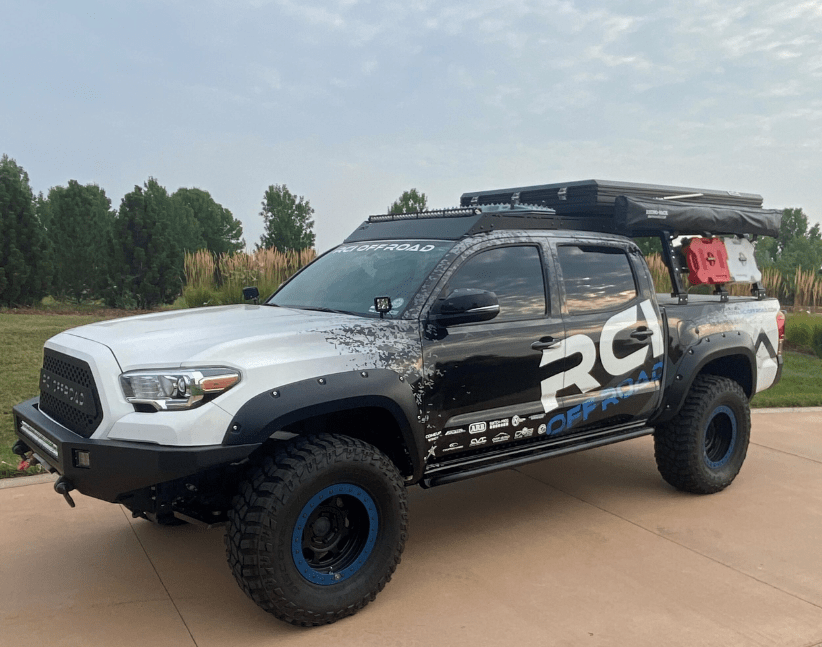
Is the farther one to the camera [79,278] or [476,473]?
[79,278]

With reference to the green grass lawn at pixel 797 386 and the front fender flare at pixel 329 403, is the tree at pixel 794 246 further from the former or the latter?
the front fender flare at pixel 329 403

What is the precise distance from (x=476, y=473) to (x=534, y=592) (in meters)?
0.69

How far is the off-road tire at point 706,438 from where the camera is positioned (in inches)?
213

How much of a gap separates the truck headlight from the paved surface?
113 centimetres

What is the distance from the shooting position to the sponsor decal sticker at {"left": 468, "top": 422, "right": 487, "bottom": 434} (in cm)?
413

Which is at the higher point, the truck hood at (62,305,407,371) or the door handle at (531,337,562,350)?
the truck hood at (62,305,407,371)

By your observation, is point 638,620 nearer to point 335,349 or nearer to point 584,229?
point 335,349

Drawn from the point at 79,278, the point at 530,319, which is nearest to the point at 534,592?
the point at 530,319

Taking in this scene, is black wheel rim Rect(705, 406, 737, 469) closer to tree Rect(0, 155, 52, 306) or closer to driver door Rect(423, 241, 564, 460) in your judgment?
driver door Rect(423, 241, 564, 460)

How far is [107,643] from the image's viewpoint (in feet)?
11.3

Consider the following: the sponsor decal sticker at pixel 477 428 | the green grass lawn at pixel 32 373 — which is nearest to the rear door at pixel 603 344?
the sponsor decal sticker at pixel 477 428

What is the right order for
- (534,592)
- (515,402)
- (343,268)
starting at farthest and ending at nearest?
1. (343,268)
2. (515,402)
3. (534,592)

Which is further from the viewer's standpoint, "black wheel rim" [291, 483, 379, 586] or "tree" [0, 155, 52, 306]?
"tree" [0, 155, 52, 306]

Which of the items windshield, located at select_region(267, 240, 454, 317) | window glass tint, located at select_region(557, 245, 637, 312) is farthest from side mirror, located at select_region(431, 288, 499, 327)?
window glass tint, located at select_region(557, 245, 637, 312)
